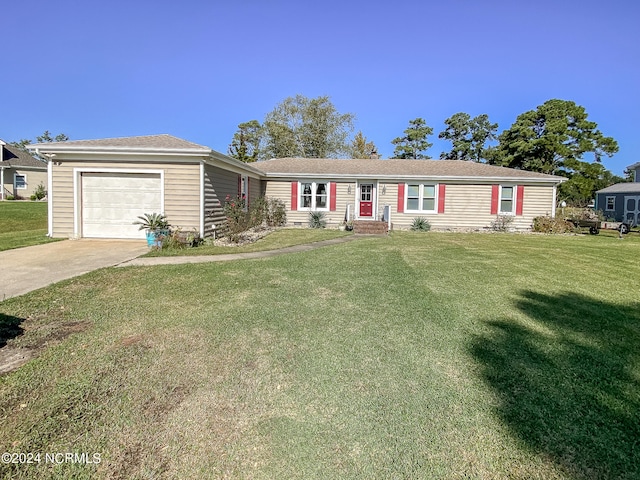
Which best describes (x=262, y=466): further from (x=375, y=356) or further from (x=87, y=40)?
(x=87, y=40)

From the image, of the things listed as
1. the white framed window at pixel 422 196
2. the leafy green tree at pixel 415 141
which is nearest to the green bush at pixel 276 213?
the white framed window at pixel 422 196

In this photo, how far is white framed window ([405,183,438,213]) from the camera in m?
17.8

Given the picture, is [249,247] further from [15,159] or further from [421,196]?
[15,159]

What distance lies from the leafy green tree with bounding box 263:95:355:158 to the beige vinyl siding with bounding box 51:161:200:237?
27.2 metres

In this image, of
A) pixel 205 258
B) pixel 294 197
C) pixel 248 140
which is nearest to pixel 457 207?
pixel 294 197

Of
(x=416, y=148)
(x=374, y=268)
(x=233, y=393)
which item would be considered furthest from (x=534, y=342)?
(x=416, y=148)

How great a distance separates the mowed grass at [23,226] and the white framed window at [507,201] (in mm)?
18916

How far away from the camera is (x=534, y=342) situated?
3.95 m

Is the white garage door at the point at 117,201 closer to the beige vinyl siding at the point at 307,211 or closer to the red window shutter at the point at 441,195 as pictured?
the beige vinyl siding at the point at 307,211

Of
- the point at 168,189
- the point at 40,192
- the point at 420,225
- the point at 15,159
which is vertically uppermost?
the point at 15,159

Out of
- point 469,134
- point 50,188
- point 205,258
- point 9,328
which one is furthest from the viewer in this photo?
point 469,134

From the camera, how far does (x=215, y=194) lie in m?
12.3

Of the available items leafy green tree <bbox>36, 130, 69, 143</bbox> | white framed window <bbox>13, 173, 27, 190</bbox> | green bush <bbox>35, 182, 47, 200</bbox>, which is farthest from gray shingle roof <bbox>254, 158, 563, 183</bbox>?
leafy green tree <bbox>36, 130, 69, 143</bbox>

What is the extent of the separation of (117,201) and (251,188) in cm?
631
